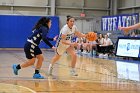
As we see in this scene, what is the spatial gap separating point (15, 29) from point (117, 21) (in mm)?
8971

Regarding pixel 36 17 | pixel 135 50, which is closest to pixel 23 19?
pixel 36 17

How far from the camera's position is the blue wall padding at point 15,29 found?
1039 inches

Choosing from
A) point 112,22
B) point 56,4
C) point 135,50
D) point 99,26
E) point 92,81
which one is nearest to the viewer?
point 92,81

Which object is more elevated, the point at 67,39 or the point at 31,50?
the point at 67,39

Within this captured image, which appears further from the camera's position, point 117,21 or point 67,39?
point 117,21

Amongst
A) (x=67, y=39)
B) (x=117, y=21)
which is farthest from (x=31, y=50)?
(x=117, y=21)

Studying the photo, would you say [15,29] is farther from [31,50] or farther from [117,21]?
[31,50]

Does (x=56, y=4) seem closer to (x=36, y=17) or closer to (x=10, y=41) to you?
(x=36, y=17)

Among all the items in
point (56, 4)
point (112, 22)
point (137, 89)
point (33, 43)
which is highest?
point (56, 4)

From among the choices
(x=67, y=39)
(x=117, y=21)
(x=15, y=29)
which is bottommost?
(x=67, y=39)

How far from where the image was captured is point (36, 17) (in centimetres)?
2694

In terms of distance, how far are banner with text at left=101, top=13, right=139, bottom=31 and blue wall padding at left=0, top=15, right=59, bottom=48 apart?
464 cm

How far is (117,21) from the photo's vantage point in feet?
74.3

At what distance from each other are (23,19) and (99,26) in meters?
6.43
